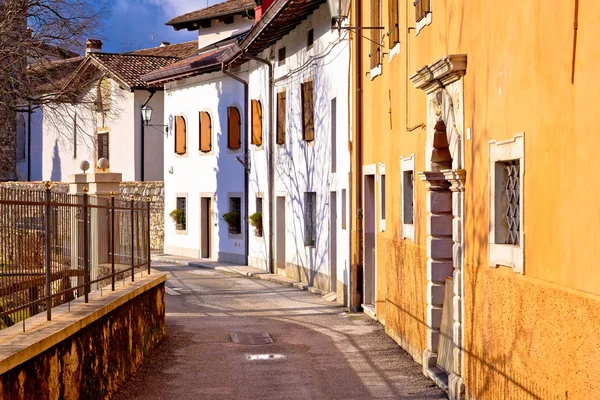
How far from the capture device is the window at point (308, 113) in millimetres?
24547

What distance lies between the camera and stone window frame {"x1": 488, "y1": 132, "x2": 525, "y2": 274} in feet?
26.9

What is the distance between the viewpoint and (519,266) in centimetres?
829

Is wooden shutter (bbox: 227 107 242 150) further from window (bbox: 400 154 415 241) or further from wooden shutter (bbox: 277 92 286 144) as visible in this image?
window (bbox: 400 154 415 241)

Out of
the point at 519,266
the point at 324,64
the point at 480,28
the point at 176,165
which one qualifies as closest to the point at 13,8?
the point at 324,64

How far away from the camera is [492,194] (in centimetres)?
925

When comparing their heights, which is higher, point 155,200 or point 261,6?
point 261,6

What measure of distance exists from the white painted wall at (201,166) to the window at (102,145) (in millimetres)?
5894

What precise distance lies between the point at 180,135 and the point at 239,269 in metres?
8.52

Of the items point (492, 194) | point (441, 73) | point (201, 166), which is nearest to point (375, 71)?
point (441, 73)

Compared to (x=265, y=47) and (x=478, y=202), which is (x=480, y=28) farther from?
(x=265, y=47)

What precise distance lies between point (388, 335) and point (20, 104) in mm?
10744

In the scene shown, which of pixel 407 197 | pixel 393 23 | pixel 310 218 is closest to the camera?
pixel 407 197

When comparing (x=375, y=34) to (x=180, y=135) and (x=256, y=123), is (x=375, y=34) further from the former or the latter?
(x=180, y=135)

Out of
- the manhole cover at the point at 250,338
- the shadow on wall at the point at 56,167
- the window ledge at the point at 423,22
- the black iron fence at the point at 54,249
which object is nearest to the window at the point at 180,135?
Result: the shadow on wall at the point at 56,167
